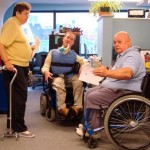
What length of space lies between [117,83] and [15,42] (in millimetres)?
1051

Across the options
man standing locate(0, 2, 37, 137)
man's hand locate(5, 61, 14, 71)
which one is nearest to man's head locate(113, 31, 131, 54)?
man standing locate(0, 2, 37, 137)

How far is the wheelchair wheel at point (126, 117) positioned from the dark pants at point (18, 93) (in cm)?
95

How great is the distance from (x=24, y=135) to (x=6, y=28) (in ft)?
3.56

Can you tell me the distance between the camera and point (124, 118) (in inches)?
99.4

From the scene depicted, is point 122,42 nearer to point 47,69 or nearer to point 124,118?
point 124,118

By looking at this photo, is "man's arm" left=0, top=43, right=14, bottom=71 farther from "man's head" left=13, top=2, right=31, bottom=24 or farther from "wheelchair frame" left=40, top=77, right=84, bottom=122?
"wheelchair frame" left=40, top=77, right=84, bottom=122

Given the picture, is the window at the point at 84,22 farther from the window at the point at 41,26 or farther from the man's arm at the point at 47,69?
the man's arm at the point at 47,69

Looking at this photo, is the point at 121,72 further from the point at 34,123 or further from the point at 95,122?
the point at 34,123

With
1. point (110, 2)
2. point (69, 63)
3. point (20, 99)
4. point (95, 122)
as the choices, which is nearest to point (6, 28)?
point (20, 99)

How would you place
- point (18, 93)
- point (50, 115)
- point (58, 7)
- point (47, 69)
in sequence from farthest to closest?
point (58, 7), point (50, 115), point (47, 69), point (18, 93)

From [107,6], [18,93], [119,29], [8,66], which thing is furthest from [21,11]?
[119,29]

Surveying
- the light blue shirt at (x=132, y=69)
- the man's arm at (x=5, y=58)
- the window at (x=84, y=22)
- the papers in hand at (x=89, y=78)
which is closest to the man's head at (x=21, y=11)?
the man's arm at (x=5, y=58)

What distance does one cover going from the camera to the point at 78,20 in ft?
27.6

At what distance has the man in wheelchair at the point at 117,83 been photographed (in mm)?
Result: 2439
